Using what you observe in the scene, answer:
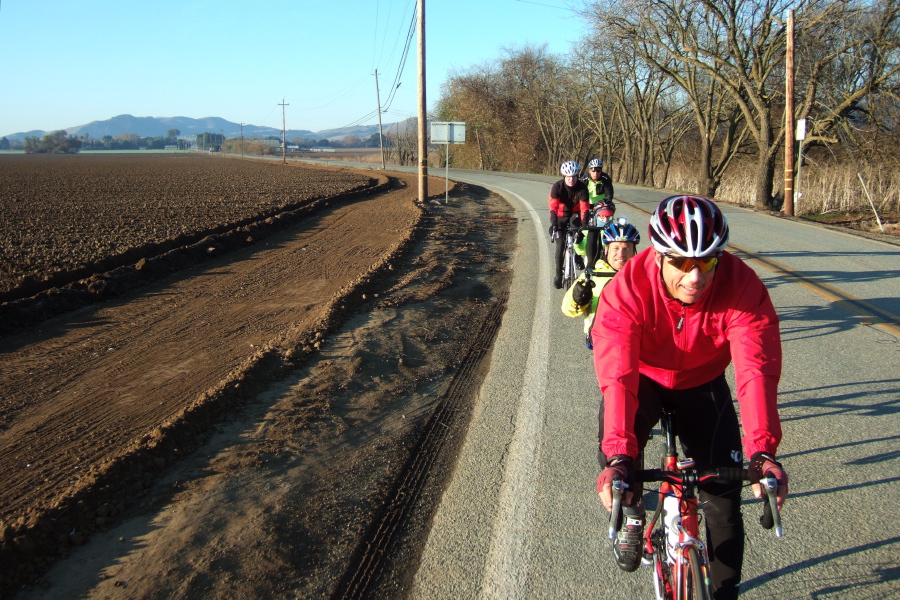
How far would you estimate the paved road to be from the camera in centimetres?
339

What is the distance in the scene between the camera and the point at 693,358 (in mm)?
2938

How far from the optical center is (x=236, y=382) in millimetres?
5973

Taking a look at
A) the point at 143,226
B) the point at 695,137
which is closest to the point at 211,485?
the point at 143,226

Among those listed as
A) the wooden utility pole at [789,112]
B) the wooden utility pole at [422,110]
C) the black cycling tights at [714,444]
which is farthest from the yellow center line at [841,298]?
the wooden utility pole at [422,110]

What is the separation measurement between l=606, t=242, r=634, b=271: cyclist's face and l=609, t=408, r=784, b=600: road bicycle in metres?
3.20

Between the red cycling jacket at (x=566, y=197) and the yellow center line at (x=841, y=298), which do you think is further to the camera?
the red cycling jacket at (x=566, y=197)

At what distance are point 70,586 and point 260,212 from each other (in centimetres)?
1787

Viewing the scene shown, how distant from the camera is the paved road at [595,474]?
11.1 ft

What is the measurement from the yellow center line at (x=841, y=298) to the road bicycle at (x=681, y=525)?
5.80m

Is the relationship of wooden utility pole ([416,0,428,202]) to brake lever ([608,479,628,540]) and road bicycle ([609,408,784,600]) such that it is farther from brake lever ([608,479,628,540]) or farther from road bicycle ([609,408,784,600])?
brake lever ([608,479,628,540])

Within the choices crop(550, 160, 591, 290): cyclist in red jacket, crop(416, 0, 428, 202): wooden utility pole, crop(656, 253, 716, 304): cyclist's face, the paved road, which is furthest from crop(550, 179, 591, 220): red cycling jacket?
crop(416, 0, 428, 202): wooden utility pole

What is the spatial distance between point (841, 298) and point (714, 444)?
7299 mm

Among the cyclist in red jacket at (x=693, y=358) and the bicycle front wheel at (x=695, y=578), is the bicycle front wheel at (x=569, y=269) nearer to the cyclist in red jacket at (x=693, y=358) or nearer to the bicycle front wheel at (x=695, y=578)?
the cyclist in red jacket at (x=693, y=358)

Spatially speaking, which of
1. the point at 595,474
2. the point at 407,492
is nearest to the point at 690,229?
the point at 595,474
